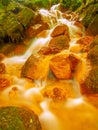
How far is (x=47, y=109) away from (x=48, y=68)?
1.66m

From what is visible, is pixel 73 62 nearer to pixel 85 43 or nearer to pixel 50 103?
pixel 50 103

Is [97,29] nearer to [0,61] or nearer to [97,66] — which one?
[97,66]

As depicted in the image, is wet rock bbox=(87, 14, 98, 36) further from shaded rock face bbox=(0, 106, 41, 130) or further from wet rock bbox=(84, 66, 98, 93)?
shaded rock face bbox=(0, 106, 41, 130)

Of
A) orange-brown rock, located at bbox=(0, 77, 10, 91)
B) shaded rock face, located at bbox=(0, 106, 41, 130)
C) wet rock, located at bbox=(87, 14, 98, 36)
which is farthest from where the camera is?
wet rock, located at bbox=(87, 14, 98, 36)

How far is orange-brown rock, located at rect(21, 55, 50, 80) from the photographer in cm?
656

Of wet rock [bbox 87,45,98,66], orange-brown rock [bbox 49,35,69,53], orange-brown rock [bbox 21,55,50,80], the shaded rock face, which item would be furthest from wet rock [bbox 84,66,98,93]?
orange-brown rock [bbox 49,35,69,53]

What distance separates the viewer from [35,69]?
667 centimetres

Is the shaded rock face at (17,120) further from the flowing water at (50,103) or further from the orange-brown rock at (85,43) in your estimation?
the orange-brown rock at (85,43)

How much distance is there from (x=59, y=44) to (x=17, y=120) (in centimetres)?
447

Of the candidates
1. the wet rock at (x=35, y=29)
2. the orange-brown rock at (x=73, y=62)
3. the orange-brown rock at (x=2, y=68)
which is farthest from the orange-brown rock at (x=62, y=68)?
the wet rock at (x=35, y=29)

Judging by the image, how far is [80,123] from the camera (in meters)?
4.72

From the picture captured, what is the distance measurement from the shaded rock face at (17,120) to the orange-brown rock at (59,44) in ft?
12.8

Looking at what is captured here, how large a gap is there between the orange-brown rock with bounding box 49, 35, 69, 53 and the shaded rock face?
3887mm

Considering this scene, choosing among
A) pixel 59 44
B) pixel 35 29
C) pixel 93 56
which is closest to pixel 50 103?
pixel 93 56
